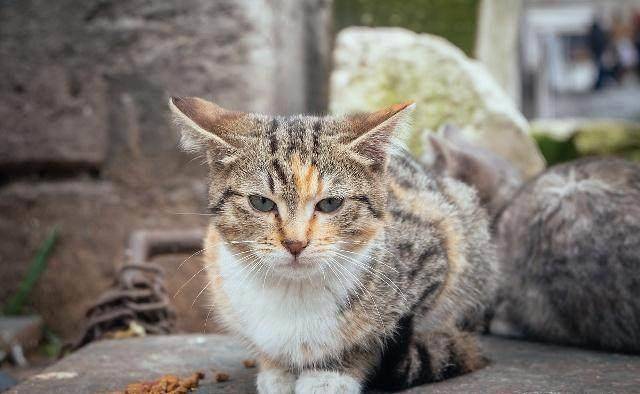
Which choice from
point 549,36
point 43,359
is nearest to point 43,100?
point 43,359

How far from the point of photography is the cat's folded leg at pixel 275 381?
2.89 meters

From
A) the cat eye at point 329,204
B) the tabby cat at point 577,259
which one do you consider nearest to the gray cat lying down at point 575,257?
the tabby cat at point 577,259

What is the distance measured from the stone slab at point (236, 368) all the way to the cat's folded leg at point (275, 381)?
126 millimetres

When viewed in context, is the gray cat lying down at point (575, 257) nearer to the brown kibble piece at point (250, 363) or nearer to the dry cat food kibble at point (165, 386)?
the brown kibble piece at point (250, 363)

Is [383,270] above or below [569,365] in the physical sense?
above

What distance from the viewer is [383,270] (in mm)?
2900

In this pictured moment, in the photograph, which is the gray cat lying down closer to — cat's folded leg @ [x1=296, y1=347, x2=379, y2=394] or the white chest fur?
cat's folded leg @ [x1=296, y1=347, x2=379, y2=394]

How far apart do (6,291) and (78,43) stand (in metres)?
1.53

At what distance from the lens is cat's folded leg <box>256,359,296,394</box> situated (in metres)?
2.89

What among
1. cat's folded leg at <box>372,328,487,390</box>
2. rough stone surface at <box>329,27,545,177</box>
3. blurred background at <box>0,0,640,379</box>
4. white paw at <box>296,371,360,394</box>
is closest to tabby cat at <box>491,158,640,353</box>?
cat's folded leg at <box>372,328,487,390</box>

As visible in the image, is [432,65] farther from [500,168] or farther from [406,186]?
[406,186]

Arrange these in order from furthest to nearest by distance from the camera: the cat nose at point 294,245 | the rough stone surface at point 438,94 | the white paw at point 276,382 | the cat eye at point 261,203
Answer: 1. the rough stone surface at point 438,94
2. the white paw at point 276,382
3. the cat eye at point 261,203
4. the cat nose at point 294,245

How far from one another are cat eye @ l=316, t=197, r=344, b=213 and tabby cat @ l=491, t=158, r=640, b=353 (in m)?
1.41

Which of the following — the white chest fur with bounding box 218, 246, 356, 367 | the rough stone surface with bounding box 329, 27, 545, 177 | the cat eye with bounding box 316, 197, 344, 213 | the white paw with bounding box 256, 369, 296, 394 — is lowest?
the white paw with bounding box 256, 369, 296, 394
